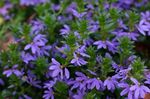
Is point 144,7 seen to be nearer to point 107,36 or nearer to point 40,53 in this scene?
point 107,36

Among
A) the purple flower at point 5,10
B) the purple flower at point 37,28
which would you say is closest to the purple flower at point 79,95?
the purple flower at point 37,28

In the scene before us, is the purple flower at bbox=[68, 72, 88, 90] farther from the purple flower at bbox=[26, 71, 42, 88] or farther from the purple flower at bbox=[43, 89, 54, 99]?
the purple flower at bbox=[26, 71, 42, 88]

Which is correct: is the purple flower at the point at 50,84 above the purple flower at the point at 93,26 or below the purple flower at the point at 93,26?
below

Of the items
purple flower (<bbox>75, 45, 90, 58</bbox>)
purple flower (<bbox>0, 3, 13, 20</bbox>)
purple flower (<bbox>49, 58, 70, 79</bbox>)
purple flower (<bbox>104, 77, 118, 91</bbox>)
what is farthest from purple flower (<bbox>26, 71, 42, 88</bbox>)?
purple flower (<bbox>0, 3, 13, 20</bbox>)

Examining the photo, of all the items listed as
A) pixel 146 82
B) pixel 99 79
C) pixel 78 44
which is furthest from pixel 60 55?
pixel 146 82

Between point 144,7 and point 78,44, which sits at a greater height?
point 144,7

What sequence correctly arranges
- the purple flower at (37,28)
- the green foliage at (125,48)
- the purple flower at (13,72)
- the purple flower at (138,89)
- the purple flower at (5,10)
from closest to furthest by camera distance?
the purple flower at (138,89) < the green foliage at (125,48) < the purple flower at (13,72) < the purple flower at (37,28) < the purple flower at (5,10)

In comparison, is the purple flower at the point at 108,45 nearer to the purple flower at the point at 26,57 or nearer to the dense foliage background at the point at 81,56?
the dense foliage background at the point at 81,56
